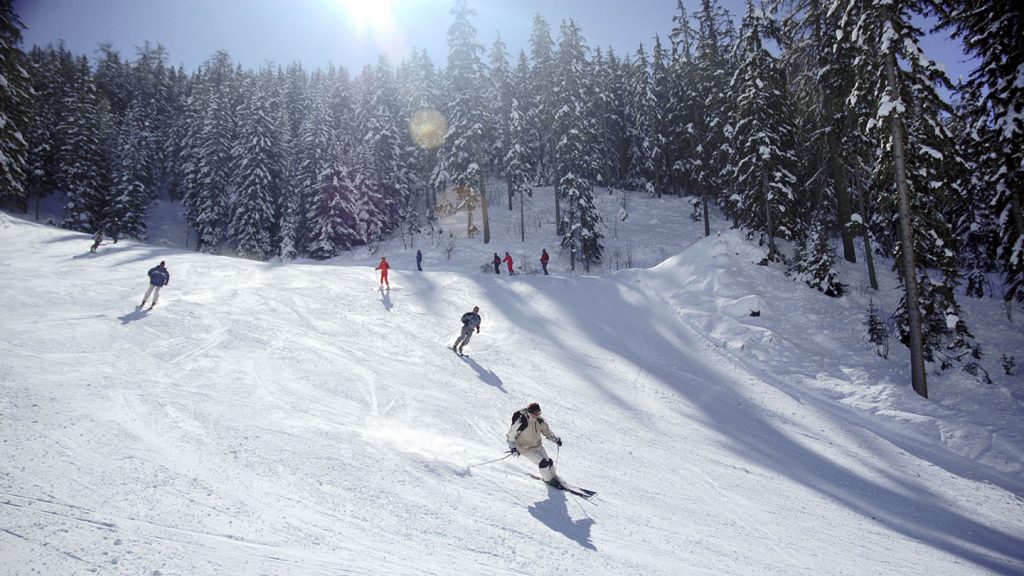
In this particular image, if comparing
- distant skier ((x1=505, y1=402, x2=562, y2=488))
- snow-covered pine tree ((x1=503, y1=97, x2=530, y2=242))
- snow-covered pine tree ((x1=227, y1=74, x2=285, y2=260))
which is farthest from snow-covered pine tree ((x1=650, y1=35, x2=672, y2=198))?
distant skier ((x1=505, y1=402, x2=562, y2=488))

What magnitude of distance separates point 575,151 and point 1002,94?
24.5 m

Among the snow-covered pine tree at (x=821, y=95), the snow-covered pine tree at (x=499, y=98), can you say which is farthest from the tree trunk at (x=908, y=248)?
the snow-covered pine tree at (x=499, y=98)

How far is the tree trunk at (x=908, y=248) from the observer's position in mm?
14039

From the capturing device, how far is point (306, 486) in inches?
258

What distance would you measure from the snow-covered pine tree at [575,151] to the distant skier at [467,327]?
62.9 feet

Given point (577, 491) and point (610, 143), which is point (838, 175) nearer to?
point (577, 491)

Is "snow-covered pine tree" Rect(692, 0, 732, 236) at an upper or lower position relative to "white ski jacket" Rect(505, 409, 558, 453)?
upper

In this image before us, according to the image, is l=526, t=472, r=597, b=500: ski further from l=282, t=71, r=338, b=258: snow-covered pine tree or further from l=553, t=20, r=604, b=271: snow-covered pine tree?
l=282, t=71, r=338, b=258: snow-covered pine tree

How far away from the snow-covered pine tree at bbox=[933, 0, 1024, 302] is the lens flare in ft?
123

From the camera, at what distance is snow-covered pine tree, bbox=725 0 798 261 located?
23.0 metres

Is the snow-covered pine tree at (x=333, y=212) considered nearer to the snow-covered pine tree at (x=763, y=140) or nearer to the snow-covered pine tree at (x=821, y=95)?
the snow-covered pine tree at (x=763, y=140)

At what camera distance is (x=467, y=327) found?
14422 mm

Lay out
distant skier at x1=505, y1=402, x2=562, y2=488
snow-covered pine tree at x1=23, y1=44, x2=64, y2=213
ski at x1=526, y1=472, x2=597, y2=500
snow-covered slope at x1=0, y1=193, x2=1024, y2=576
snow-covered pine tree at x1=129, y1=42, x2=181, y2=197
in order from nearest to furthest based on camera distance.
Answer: snow-covered slope at x1=0, y1=193, x2=1024, y2=576 → ski at x1=526, y1=472, x2=597, y2=500 → distant skier at x1=505, y1=402, x2=562, y2=488 → snow-covered pine tree at x1=23, y1=44, x2=64, y2=213 → snow-covered pine tree at x1=129, y1=42, x2=181, y2=197

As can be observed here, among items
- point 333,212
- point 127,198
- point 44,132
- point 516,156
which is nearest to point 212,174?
point 127,198
